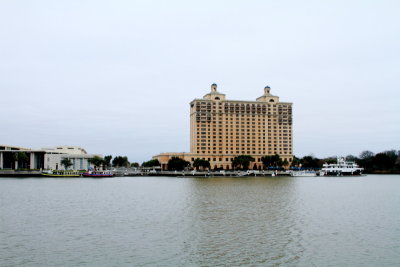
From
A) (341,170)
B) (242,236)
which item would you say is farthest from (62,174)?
(242,236)

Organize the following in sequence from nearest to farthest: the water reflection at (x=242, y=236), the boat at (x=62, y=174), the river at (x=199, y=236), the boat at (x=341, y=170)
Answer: the river at (x=199, y=236) → the water reflection at (x=242, y=236) → the boat at (x=62, y=174) → the boat at (x=341, y=170)

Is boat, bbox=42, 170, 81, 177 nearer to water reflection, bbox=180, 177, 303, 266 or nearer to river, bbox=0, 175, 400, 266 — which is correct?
river, bbox=0, 175, 400, 266

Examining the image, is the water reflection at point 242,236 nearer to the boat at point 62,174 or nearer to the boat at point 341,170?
the boat at point 62,174

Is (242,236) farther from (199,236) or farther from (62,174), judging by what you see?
(62,174)

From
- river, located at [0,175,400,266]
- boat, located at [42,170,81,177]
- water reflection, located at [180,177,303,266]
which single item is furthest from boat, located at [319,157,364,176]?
water reflection, located at [180,177,303,266]

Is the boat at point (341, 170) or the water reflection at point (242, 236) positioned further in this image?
the boat at point (341, 170)

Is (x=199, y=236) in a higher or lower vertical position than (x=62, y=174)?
higher

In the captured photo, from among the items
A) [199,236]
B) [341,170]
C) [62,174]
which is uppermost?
[341,170]

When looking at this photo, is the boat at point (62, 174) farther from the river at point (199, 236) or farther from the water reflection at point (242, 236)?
the water reflection at point (242, 236)

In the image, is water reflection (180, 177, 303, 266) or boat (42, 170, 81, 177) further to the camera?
boat (42, 170, 81, 177)

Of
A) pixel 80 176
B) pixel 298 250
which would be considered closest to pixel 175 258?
pixel 298 250

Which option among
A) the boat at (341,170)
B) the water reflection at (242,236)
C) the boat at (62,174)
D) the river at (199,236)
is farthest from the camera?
the boat at (341,170)

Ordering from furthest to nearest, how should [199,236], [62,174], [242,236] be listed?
[62,174] → [199,236] → [242,236]

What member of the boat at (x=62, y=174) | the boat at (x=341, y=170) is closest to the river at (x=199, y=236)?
the boat at (x=62, y=174)
